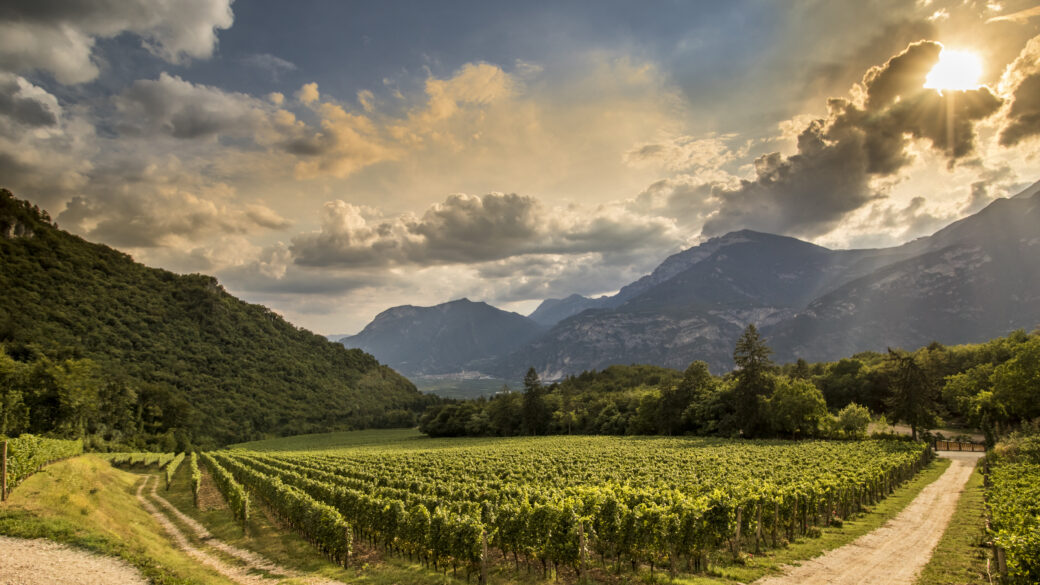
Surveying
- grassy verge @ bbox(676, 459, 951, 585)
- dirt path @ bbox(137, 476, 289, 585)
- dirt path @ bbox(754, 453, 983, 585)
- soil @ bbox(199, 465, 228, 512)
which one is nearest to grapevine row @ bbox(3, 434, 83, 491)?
dirt path @ bbox(137, 476, 289, 585)

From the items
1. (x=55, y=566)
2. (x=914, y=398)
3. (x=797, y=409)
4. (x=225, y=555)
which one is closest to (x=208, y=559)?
(x=225, y=555)

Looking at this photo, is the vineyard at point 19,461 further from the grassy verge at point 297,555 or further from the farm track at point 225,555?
the grassy verge at point 297,555

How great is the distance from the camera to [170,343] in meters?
119

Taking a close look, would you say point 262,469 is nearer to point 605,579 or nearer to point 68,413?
point 68,413

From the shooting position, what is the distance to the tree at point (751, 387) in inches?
2687

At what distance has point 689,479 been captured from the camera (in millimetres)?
29062

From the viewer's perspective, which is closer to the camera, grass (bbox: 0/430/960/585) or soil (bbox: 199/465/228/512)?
grass (bbox: 0/430/960/585)

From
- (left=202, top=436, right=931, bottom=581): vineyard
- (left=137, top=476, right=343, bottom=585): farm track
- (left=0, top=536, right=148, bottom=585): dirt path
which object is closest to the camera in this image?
(left=0, top=536, right=148, bottom=585): dirt path

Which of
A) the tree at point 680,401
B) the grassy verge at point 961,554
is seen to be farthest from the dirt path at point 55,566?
the tree at point 680,401

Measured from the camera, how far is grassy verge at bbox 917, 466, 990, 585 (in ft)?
46.9

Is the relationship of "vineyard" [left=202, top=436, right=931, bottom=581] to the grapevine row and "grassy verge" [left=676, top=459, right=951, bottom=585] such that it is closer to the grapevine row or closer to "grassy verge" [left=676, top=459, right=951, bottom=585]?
"grassy verge" [left=676, top=459, right=951, bottom=585]

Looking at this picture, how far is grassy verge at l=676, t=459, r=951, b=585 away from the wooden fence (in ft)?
141

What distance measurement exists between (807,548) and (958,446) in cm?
6435

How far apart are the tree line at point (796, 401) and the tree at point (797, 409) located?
0.14m
